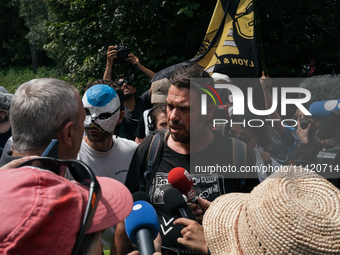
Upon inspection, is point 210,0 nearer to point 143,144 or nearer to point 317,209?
point 143,144

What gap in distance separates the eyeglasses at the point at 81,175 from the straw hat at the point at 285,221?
63 cm

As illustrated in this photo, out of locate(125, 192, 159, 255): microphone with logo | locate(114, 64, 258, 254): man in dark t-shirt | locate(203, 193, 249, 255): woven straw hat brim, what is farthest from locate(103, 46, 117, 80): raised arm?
locate(203, 193, 249, 255): woven straw hat brim

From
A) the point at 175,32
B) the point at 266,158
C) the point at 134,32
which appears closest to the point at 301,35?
the point at 175,32

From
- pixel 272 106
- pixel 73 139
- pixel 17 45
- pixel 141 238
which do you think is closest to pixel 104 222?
pixel 141 238

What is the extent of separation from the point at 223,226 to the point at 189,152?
97 cm

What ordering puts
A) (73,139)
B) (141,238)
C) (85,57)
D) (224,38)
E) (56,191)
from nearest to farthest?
(56,191) → (141,238) → (73,139) → (224,38) → (85,57)

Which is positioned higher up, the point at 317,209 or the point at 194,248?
the point at 317,209

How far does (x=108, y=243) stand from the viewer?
8.08ft

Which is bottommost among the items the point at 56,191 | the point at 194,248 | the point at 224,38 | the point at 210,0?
the point at 194,248

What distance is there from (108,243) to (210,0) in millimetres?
6486

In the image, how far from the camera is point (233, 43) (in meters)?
4.46

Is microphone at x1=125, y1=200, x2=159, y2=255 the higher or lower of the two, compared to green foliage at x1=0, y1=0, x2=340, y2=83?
lower

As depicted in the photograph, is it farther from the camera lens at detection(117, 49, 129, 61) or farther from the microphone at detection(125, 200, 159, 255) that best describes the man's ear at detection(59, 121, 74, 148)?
the camera lens at detection(117, 49, 129, 61)

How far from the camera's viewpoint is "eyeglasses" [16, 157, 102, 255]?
107cm
